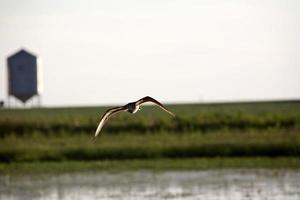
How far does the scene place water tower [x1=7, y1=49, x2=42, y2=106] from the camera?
276ft

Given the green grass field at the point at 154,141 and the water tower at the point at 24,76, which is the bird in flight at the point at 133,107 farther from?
the water tower at the point at 24,76

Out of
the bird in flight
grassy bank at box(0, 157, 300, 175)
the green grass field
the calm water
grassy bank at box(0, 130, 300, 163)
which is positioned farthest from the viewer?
grassy bank at box(0, 130, 300, 163)

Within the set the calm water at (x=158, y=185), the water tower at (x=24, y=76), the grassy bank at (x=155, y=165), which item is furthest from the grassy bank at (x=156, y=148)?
the water tower at (x=24, y=76)

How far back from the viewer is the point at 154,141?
3462cm

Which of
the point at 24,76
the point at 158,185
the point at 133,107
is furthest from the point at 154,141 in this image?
the point at 24,76

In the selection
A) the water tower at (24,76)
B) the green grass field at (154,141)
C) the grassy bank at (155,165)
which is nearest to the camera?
the grassy bank at (155,165)

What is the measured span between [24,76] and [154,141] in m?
50.9

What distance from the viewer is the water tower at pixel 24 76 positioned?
84.0 m

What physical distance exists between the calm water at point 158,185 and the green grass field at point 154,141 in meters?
1.61

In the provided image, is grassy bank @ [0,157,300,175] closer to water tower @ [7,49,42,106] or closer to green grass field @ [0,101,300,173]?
green grass field @ [0,101,300,173]

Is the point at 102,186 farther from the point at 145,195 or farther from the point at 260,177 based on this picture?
the point at 260,177

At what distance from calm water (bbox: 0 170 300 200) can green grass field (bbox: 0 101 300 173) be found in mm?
1608

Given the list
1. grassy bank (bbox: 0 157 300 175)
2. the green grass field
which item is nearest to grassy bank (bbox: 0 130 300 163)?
the green grass field

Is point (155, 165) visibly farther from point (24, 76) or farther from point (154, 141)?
point (24, 76)
